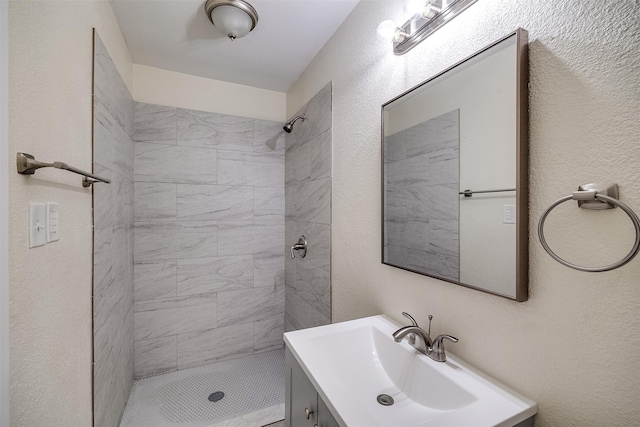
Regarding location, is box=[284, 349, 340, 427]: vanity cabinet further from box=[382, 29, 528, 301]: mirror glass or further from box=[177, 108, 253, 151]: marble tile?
box=[177, 108, 253, 151]: marble tile

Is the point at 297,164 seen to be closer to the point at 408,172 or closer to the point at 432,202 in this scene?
the point at 408,172

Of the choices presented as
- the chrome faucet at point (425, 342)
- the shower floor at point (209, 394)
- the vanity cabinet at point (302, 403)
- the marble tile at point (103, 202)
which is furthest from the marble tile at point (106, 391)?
the chrome faucet at point (425, 342)

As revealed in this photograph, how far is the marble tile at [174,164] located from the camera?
2.06 m

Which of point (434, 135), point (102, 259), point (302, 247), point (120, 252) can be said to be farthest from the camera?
point (302, 247)

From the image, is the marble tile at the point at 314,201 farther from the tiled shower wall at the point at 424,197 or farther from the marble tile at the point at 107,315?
the marble tile at the point at 107,315

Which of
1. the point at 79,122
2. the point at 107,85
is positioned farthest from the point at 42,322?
the point at 107,85

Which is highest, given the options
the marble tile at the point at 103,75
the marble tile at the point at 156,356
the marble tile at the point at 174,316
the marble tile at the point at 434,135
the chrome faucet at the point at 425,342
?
the marble tile at the point at 103,75

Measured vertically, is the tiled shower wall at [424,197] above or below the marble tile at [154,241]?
above

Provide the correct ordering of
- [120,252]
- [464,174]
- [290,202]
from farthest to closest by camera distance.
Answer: [290,202]
[120,252]
[464,174]

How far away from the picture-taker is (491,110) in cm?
81

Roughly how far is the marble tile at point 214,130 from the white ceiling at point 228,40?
0.34m

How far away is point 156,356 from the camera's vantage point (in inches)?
83.6

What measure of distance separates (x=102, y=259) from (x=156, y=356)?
123 cm

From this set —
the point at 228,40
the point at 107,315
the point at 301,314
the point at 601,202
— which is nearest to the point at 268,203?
the point at 301,314
